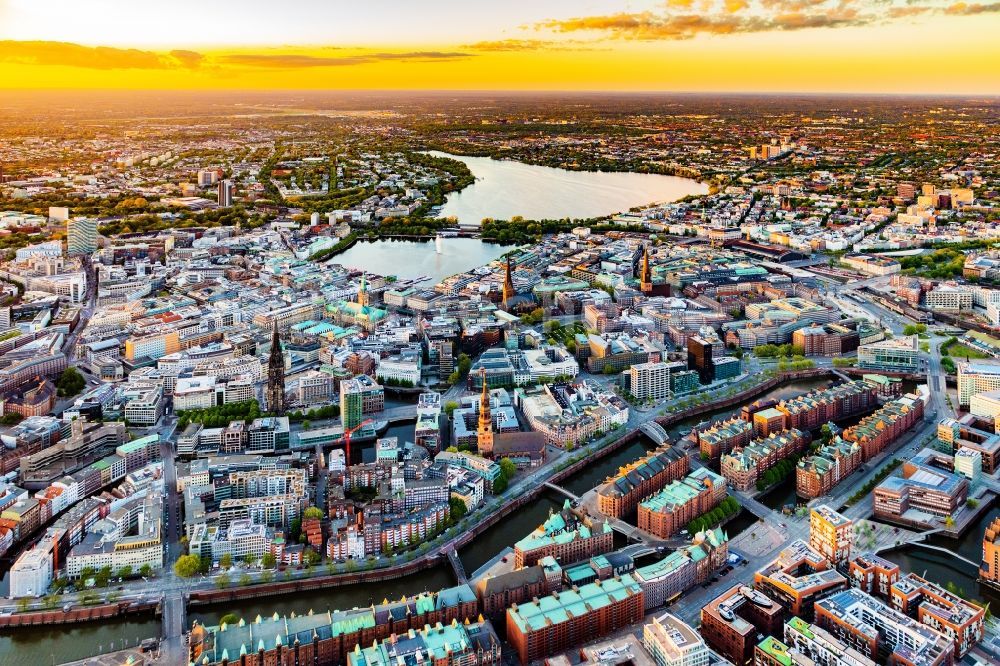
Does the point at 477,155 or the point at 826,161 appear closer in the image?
the point at 826,161

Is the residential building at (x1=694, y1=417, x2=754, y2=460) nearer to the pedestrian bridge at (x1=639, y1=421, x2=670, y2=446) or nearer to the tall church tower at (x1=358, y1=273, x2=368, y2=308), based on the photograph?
the pedestrian bridge at (x1=639, y1=421, x2=670, y2=446)

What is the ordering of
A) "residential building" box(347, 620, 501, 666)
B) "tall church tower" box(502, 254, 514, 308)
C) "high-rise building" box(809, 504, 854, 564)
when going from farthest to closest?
"tall church tower" box(502, 254, 514, 308) < "high-rise building" box(809, 504, 854, 564) < "residential building" box(347, 620, 501, 666)

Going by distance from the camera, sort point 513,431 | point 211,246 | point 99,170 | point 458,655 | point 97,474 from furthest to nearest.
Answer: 1. point 99,170
2. point 211,246
3. point 513,431
4. point 97,474
5. point 458,655

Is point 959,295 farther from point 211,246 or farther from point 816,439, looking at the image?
point 211,246

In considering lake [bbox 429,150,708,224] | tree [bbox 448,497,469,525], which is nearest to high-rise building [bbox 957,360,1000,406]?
tree [bbox 448,497,469,525]

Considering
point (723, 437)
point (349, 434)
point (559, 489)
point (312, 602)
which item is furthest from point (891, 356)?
point (312, 602)

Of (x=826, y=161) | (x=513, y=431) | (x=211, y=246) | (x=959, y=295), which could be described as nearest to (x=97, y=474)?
(x=513, y=431)
